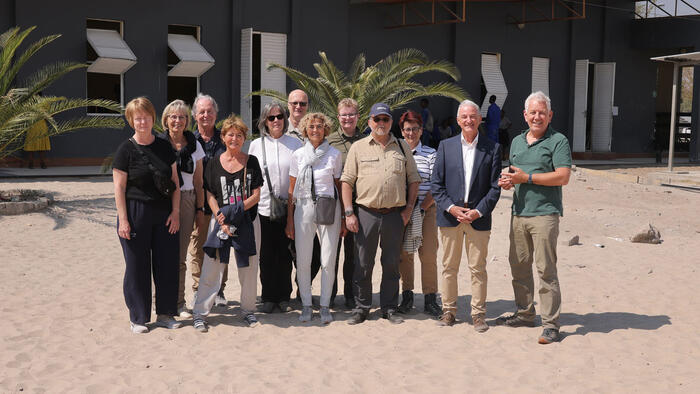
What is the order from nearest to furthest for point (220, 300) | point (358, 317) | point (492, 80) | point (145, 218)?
point (145, 218)
point (358, 317)
point (220, 300)
point (492, 80)

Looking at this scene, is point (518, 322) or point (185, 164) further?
point (518, 322)

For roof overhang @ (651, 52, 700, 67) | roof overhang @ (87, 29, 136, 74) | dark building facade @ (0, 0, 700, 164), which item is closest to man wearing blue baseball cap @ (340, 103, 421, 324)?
roof overhang @ (87, 29, 136, 74)

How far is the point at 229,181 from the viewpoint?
570cm

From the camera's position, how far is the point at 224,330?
5719mm

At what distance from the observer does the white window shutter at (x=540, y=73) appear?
23156 millimetres

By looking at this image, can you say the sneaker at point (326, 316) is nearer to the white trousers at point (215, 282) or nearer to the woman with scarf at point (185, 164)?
the white trousers at point (215, 282)

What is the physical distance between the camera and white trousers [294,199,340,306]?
587 centimetres

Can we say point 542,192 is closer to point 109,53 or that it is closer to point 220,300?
point 220,300

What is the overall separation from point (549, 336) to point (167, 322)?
2845 millimetres

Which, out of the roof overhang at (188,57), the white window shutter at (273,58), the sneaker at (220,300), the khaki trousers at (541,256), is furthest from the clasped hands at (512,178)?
the white window shutter at (273,58)

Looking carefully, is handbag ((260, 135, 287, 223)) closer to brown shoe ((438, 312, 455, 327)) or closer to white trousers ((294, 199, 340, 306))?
white trousers ((294, 199, 340, 306))

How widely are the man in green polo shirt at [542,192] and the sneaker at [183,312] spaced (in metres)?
2.65

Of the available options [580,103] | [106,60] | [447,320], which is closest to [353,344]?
[447,320]

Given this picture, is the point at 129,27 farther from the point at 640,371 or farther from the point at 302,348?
the point at 640,371
